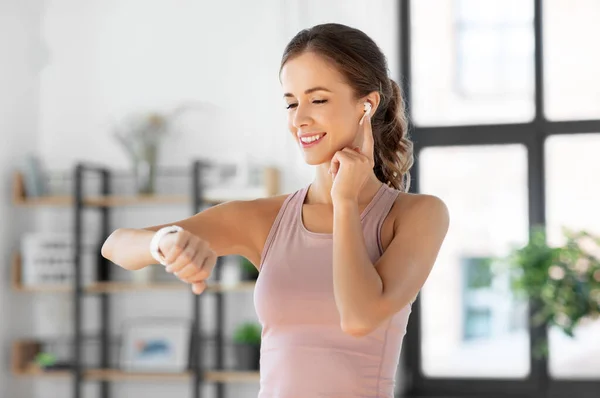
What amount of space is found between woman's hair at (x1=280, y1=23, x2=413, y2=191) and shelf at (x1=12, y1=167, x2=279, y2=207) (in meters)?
3.04

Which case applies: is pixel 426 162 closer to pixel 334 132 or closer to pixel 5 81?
pixel 5 81

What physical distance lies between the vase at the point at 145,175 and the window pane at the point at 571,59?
2.29m

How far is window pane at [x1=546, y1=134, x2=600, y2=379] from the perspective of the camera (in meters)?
5.04

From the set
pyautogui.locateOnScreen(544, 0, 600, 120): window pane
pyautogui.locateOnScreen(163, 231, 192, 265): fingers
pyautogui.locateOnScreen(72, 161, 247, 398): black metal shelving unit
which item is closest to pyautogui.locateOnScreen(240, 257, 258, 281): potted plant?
pyautogui.locateOnScreen(72, 161, 247, 398): black metal shelving unit

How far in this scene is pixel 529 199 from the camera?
5117 millimetres

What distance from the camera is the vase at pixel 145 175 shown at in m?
5.21

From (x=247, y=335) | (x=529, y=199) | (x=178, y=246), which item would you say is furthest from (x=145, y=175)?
(x=178, y=246)

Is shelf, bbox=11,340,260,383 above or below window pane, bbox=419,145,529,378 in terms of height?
below

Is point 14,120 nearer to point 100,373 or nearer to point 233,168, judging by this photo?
point 233,168

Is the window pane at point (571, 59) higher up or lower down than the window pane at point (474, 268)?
higher up

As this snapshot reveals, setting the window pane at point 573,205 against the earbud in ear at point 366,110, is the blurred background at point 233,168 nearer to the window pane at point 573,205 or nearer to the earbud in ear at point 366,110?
the window pane at point 573,205

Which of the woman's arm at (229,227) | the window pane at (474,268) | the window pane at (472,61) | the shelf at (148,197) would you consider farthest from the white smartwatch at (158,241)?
the window pane at (472,61)

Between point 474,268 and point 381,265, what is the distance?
3.66 m

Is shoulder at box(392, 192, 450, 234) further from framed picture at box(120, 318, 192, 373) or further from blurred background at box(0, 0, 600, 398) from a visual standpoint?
framed picture at box(120, 318, 192, 373)
